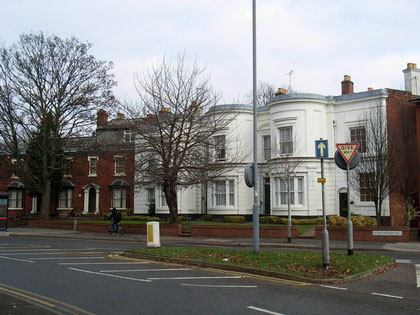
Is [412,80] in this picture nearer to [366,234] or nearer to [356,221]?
[356,221]

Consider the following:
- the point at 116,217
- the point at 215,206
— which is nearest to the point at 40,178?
the point at 116,217

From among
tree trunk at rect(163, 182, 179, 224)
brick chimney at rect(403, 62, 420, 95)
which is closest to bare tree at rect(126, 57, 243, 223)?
tree trunk at rect(163, 182, 179, 224)

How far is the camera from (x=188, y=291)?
935 centimetres

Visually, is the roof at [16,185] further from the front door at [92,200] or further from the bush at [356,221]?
the bush at [356,221]

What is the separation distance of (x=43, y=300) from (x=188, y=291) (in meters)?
2.88

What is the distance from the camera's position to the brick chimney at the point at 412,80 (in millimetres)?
32750

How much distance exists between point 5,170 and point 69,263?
1025 inches

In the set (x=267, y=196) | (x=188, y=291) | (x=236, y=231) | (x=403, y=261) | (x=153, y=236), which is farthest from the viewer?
(x=267, y=196)

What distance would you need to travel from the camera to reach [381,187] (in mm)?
24312

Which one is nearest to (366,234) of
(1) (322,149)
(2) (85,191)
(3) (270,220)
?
(3) (270,220)

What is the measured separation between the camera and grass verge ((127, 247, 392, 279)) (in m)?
11.3

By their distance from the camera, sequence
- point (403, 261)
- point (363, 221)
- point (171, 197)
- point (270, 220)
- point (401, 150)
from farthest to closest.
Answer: point (270, 220)
point (171, 197)
point (401, 150)
point (363, 221)
point (403, 261)

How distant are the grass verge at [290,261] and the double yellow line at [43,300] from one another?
17.9 ft

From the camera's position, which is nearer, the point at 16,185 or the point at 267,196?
the point at 267,196
